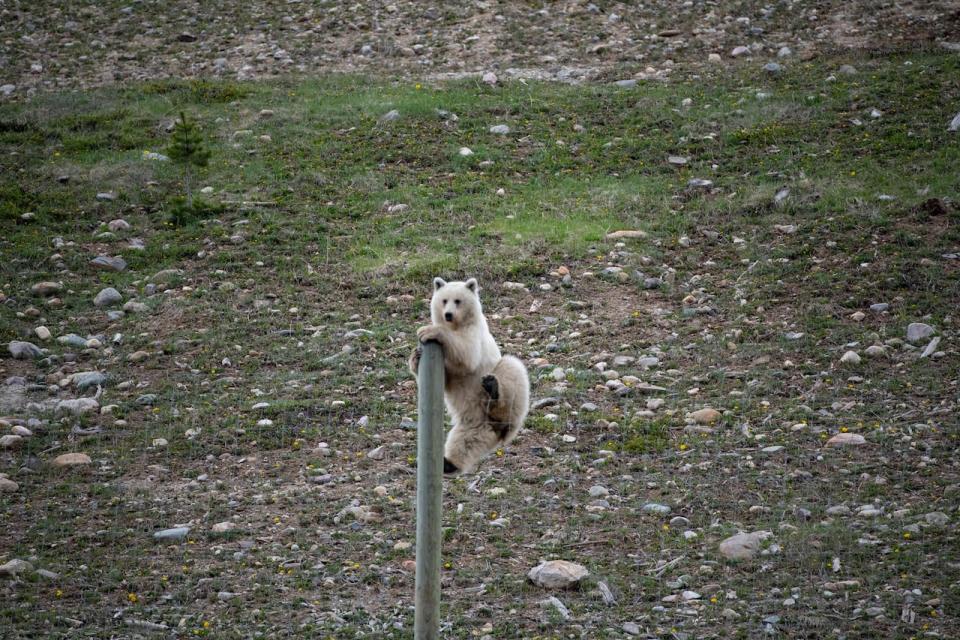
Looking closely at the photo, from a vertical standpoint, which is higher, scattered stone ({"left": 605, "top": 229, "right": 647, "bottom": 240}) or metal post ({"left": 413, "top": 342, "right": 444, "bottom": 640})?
metal post ({"left": 413, "top": 342, "right": 444, "bottom": 640})

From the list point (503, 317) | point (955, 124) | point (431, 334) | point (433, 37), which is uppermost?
point (431, 334)

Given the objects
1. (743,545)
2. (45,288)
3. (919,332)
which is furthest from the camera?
(45,288)

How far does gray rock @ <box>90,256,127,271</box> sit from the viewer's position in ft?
38.9

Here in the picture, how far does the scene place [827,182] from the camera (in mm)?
12281

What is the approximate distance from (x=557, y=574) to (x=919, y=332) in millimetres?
4806

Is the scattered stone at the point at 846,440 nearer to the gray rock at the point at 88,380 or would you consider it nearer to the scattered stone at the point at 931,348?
the scattered stone at the point at 931,348

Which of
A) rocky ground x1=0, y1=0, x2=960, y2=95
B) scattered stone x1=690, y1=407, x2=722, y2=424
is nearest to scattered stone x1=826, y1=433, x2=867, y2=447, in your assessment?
scattered stone x1=690, y1=407, x2=722, y2=424

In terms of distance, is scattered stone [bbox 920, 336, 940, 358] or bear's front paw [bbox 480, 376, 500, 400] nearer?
bear's front paw [bbox 480, 376, 500, 400]

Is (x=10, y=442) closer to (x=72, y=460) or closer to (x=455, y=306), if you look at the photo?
(x=72, y=460)

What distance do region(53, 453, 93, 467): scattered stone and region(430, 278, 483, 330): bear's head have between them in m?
4.16

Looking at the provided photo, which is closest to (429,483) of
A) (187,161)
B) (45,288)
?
(45,288)

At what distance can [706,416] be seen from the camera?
28.8 feet

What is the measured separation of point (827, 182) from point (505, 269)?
13.6ft

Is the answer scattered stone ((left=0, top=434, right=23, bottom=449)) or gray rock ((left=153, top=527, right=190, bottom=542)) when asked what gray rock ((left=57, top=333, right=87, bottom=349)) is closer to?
scattered stone ((left=0, top=434, right=23, bottom=449))
